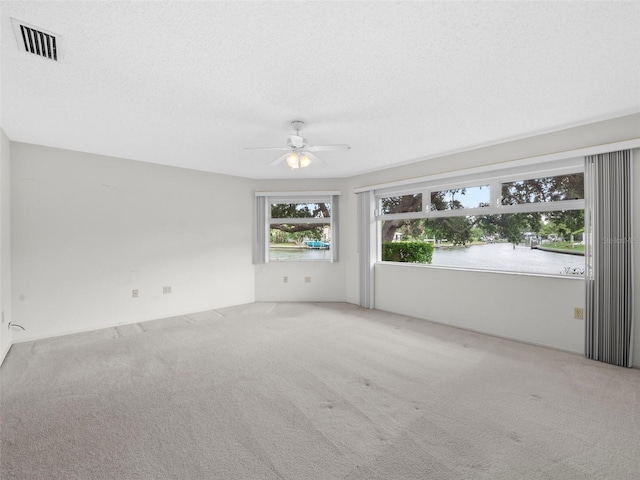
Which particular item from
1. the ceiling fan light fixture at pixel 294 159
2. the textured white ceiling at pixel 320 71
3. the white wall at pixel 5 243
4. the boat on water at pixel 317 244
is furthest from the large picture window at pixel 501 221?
the white wall at pixel 5 243

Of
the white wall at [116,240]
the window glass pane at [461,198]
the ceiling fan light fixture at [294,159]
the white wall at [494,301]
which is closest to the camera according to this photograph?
the ceiling fan light fixture at [294,159]

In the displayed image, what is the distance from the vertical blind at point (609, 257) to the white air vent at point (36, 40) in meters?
4.44

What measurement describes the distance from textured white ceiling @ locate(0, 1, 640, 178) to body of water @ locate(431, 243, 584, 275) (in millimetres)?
1404

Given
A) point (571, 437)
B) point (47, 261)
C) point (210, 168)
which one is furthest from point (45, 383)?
point (571, 437)

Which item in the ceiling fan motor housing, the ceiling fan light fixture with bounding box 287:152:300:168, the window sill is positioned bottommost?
the window sill

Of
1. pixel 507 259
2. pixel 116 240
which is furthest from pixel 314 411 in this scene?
pixel 116 240

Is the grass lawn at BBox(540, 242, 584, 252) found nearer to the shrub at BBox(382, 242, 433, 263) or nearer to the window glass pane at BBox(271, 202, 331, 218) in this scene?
the shrub at BBox(382, 242, 433, 263)

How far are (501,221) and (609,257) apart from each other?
3.79 ft

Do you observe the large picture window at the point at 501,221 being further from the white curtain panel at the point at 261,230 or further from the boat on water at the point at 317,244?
the white curtain panel at the point at 261,230

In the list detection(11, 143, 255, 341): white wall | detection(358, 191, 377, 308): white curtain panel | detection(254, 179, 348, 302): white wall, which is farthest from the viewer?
detection(254, 179, 348, 302): white wall

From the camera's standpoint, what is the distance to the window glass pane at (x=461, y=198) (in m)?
3.96

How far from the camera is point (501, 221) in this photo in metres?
3.89

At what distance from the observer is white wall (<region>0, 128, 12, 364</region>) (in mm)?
3119

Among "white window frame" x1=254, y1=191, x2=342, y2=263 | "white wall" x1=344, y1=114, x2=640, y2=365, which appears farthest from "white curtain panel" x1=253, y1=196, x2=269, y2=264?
"white wall" x1=344, y1=114, x2=640, y2=365
